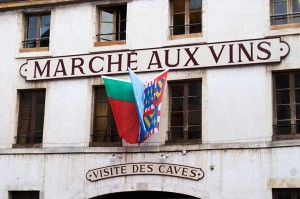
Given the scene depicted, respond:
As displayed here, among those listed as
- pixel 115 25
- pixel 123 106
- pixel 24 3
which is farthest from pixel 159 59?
pixel 24 3

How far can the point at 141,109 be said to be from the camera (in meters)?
18.0

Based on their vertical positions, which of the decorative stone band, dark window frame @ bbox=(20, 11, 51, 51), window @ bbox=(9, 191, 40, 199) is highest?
dark window frame @ bbox=(20, 11, 51, 51)

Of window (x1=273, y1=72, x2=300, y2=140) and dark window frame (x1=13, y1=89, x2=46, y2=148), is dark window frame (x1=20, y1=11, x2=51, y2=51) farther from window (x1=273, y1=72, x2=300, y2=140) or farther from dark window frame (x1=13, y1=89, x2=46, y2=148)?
window (x1=273, y1=72, x2=300, y2=140)

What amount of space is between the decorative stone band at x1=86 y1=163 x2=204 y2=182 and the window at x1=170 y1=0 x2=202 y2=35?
4.18 m

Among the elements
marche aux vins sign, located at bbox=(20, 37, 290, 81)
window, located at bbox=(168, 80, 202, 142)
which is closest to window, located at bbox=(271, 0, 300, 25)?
marche aux vins sign, located at bbox=(20, 37, 290, 81)

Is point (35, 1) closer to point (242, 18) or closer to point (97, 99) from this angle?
point (97, 99)

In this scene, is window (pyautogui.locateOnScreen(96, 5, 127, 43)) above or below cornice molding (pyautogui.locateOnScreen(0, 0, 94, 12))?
below

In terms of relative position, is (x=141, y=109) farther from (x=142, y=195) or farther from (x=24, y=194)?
(x=24, y=194)

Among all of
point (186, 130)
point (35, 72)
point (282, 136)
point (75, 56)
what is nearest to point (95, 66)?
point (75, 56)

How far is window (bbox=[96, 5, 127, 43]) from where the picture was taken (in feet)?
66.4

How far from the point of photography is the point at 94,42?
2019cm

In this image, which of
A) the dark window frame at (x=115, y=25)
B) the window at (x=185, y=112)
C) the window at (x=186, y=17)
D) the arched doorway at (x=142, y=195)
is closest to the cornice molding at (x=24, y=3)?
the dark window frame at (x=115, y=25)

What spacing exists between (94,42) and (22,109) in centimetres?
327

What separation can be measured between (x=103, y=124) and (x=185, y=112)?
8.92ft
